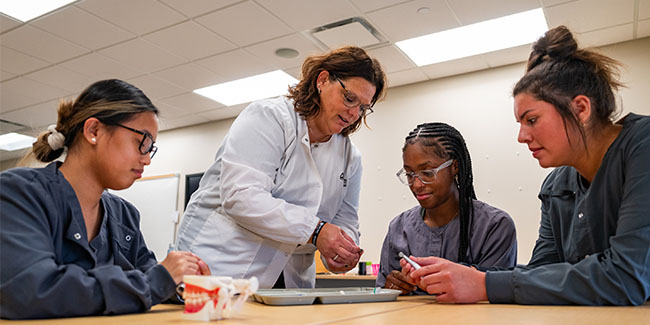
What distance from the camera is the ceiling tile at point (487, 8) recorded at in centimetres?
328

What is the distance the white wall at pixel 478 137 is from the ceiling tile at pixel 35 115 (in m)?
3.65

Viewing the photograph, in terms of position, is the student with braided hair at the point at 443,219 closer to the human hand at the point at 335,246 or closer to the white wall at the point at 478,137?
the human hand at the point at 335,246

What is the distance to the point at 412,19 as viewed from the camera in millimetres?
3527

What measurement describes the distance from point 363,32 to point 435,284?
2897 millimetres

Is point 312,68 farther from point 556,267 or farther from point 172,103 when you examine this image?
point 172,103

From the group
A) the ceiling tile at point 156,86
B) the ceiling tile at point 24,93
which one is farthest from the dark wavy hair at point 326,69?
the ceiling tile at point 24,93

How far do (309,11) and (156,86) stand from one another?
2268mm

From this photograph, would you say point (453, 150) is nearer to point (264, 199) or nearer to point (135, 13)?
point (264, 199)

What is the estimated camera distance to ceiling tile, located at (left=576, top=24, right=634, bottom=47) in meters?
3.72

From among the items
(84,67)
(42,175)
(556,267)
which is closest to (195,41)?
(84,67)

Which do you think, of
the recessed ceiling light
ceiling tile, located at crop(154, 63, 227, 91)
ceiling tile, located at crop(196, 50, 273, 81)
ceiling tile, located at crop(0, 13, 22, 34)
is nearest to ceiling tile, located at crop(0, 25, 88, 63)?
ceiling tile, located at crop(0, 13, 22, 34)

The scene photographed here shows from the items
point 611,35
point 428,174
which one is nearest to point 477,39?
point 611,35

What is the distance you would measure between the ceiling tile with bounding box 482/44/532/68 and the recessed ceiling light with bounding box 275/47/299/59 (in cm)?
165

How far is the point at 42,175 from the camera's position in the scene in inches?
38.9
